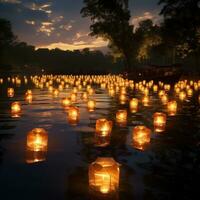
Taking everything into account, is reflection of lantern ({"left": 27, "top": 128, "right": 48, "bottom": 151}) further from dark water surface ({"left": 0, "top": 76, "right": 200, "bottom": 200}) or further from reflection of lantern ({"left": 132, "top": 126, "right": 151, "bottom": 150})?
reflection of lantern ({"left": 132, "top": 126, "right": 151, "bottom": 150})

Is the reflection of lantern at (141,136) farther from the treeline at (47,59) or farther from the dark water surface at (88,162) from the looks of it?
the treeline at (47,59)

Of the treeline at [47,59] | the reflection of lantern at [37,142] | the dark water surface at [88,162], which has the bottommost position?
the dark water surface at [88,162]

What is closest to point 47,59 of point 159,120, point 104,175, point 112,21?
point 112,21

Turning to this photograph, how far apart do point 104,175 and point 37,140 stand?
3.33 meters

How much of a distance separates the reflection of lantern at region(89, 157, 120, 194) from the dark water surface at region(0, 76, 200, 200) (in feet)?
0.63

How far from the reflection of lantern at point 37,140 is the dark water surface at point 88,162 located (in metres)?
0.22

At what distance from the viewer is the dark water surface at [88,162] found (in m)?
5.72

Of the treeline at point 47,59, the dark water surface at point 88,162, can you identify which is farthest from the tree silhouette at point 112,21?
the treeline at point 47,59

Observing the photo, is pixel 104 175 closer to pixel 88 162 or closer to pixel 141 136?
pixel 88 162

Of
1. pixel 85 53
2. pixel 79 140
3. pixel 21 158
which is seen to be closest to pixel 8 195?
pixel 21 158

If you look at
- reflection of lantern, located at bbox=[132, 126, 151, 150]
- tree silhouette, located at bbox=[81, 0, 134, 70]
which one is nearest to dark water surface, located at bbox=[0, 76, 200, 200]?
reflection of lantern, located at bbox=[132, 126, 151, 150]

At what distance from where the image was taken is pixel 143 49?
199 ft

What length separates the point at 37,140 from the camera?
8398 mm

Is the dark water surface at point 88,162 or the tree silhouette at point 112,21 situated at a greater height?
the tree silhouette at point 112,21
